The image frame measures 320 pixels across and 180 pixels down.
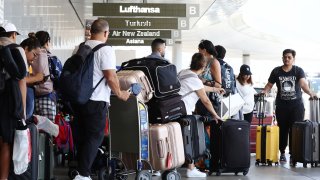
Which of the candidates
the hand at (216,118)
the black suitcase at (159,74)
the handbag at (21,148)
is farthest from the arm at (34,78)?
the hand at (216,118)

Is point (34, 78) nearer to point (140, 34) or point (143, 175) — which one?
point (143, 175)

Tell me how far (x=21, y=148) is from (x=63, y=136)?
2.67 meters

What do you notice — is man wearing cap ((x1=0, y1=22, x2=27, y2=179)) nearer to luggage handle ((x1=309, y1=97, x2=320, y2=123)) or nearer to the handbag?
the handbag

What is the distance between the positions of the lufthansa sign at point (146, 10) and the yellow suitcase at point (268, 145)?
644 cm

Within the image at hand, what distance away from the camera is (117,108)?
636cm

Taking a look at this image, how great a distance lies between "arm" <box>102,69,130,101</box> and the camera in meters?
5.87

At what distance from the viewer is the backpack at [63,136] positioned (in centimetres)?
791

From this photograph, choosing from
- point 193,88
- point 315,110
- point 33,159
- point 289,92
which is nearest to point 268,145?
point 289,92

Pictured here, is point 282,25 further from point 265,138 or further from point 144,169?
point 144,169

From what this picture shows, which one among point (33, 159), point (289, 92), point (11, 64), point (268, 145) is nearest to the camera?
point (11, 64)

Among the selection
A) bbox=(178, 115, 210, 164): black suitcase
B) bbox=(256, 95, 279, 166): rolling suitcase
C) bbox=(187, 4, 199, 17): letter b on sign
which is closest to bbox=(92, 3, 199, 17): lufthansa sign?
bbox=(187, 4, 199, 17): letter b on sign

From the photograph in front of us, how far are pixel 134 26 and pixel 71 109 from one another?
1093cm

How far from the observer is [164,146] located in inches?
249

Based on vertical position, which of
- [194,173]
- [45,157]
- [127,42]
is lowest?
[194,173]
